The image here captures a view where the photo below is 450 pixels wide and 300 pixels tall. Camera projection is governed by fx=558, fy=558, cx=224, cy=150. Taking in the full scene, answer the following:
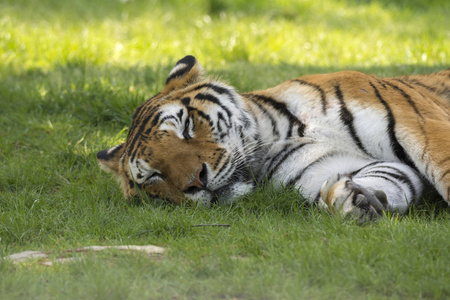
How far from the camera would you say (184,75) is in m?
3.89

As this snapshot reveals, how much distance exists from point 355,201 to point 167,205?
1.12 metres

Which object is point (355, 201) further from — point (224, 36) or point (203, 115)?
point (224, 36)

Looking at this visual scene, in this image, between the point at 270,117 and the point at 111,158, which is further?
the point at 111,158

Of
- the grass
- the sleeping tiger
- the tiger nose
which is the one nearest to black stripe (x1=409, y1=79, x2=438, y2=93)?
the sleeping tiger

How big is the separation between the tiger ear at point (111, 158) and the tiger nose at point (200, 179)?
81cm

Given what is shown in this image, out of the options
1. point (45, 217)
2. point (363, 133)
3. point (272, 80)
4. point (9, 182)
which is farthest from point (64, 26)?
point (363, 133)

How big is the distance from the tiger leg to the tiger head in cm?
60

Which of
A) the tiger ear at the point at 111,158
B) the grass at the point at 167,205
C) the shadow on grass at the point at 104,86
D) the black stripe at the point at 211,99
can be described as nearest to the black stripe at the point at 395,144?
the grass at the point at 167,205

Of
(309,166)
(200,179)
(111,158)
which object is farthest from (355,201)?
(111,158)

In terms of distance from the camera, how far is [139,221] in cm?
327

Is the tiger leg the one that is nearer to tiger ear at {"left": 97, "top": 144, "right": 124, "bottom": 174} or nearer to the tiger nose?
the tiger nose

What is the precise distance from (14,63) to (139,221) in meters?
4.67

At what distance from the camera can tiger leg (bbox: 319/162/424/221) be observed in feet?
9.80

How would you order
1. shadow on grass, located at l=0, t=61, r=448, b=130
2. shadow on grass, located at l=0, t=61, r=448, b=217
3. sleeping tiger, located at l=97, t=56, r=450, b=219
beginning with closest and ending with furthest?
1. sleeping tiger, located at l=97, t=56, r=450, b=219
2. shadow on grass, located at l=0, t=61, r=448, b=217
3. shadow on grass, located at l=0, t=61, r=448, b=130
